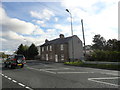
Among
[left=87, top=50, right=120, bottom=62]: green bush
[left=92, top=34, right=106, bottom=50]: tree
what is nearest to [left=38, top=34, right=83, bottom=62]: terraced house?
[left=87, top=50, right=120, bottom=62]: green bush

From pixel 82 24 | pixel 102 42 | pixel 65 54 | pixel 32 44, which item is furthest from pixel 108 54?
pixel 102 42

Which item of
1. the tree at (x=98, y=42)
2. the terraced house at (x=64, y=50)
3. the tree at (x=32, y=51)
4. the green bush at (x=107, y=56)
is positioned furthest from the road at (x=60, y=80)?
the tree at (x=98, y=42)

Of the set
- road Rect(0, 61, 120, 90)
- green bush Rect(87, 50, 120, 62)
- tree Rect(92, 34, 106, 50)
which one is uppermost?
tree Rect(92, 34, 106, 50)

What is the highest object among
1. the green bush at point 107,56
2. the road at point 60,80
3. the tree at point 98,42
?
the tree at point 98,42

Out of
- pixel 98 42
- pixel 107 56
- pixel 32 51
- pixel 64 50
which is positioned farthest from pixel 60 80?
pixel 98 42

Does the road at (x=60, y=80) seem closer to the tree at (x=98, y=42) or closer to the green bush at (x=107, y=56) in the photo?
the green bush at (x=107, y=56)

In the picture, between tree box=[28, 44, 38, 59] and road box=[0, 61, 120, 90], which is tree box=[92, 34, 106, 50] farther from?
road box=[0, 61, 120, 90]

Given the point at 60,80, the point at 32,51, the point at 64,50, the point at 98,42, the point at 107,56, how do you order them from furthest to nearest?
the point at 98,42 < the point at 32,51 < the point at 64,50 < the point at 107,56 < the point at 60,80

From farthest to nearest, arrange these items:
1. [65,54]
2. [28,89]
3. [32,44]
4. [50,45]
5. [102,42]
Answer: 1. [102,42]
2. [32,44]
3. [50,45]
4. [65,54]
5. [28,89]

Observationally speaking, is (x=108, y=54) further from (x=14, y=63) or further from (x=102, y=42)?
(x=102, y=42)

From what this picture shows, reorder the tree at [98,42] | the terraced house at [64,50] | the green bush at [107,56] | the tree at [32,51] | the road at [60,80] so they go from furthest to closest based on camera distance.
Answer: the tree at [98,42] < the tree at [32,51] < the terraced house at [64,50] < the green bush at [107,56] < the road at [60,80]

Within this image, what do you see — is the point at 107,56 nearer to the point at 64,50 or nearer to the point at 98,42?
the point at 64,50

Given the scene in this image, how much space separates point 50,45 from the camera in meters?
49.4

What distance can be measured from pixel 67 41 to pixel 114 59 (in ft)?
63.2
